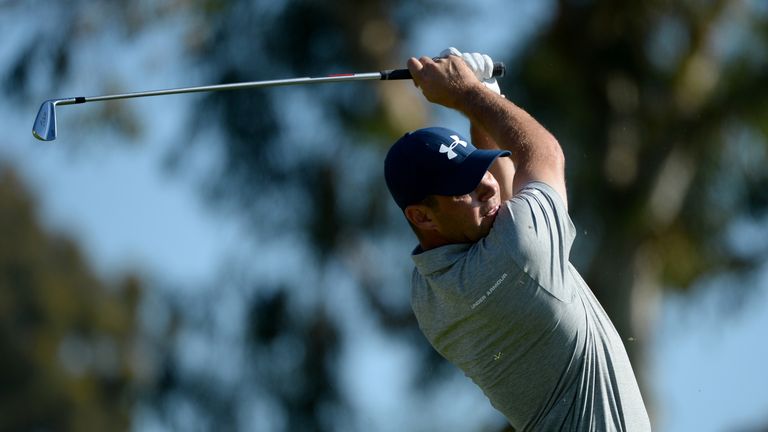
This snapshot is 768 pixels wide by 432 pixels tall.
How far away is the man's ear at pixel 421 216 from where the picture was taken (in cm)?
411

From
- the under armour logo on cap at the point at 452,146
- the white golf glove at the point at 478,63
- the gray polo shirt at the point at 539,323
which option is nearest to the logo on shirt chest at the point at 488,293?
the gray polo shirt at the point at 539,323

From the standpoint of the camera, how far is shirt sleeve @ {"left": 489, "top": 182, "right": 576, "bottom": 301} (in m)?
3.80

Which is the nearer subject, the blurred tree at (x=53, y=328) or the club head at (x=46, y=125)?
the club head at (x=46, y=125)

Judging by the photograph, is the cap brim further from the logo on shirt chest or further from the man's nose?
the logo on shirt chest

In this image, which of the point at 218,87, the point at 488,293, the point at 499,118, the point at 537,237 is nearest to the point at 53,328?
the point at 218,87

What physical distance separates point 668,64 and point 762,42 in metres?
0.83

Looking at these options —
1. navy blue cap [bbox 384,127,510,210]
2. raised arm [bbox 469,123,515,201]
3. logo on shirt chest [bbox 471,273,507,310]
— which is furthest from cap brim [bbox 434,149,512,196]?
raised arm [bbox 469,123,515,201]

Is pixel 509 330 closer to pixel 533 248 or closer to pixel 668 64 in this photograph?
pixel 533 248

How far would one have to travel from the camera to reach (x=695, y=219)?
44.1 feet

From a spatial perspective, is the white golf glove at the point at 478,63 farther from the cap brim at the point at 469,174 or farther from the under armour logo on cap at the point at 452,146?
the cap brim at the point at 469,174

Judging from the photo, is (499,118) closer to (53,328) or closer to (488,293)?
(488,293)

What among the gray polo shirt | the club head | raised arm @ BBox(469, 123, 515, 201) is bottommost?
the gray polo shirt

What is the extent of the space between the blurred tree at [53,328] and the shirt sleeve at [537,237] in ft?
91.2

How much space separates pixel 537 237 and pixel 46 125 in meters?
2.05
